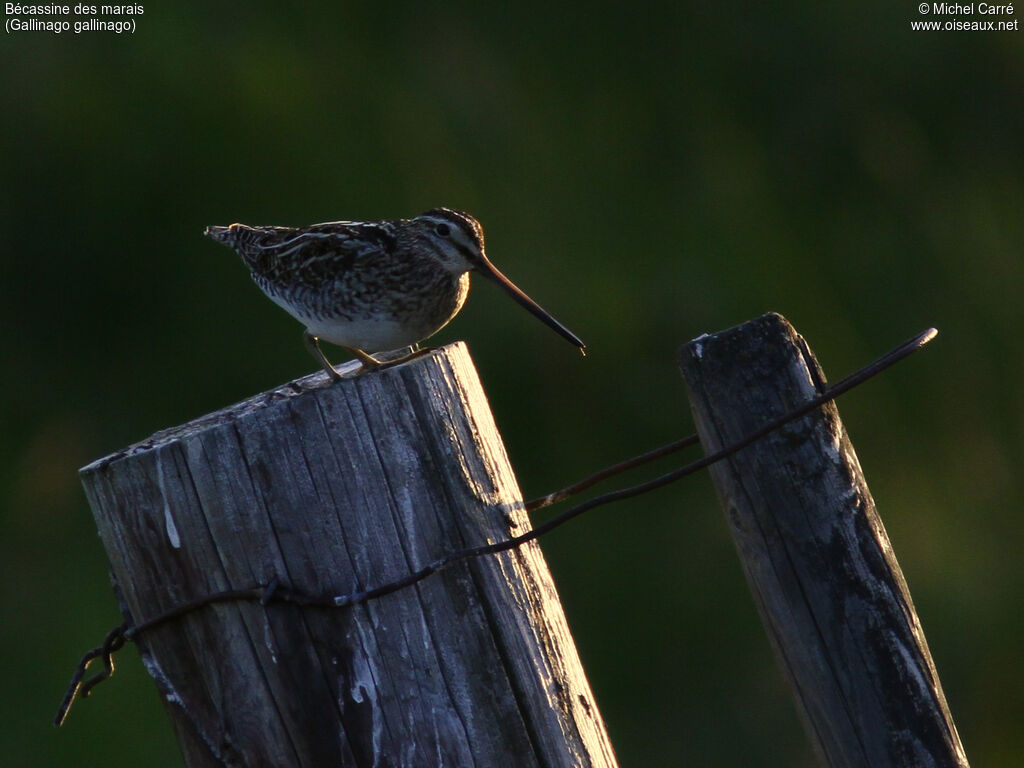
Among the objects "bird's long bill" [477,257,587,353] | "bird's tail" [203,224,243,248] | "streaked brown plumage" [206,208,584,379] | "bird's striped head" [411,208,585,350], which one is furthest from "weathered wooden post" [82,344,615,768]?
"bird's tail" [203,224,243,248]

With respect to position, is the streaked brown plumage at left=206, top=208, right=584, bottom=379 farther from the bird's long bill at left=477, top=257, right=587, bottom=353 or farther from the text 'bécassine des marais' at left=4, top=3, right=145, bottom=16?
the text 'bécassine des marais' at left=4, top=3, right=145, bottom=16

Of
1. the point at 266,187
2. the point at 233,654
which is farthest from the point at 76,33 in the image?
the point at 233,654

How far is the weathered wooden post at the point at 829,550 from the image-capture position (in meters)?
2.24

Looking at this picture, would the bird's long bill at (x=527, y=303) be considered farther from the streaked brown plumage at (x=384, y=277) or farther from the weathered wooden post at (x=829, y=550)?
the weathered wooden post at (x=829, y=550)

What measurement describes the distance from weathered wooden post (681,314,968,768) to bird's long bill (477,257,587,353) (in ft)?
3.64

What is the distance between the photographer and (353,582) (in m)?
2.22

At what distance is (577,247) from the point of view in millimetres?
7141

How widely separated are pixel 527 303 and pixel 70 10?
484cm

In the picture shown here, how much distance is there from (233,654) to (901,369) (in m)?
5.91

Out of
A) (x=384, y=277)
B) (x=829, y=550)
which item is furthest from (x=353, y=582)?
(x=384, y=277)

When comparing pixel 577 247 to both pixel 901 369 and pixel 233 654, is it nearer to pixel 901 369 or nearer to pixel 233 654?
pixel 901 369

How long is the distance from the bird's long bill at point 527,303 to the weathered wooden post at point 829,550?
111cm

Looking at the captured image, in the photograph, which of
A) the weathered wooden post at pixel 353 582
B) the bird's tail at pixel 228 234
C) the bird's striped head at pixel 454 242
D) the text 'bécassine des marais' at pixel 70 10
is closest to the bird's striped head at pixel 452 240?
the bird's striped head at pixel 454 242

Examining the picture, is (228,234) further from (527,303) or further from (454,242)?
(527,303)
